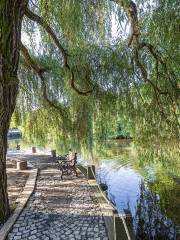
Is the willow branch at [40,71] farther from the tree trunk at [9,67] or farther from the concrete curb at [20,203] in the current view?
the concrete curb at [20,203]

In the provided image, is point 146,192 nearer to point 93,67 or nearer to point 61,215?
point 61,215

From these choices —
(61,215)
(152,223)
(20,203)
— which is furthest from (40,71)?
(152,223)

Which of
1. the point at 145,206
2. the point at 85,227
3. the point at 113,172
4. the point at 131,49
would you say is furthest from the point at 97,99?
the point at 113,172

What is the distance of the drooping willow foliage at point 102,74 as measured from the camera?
661 centimetres

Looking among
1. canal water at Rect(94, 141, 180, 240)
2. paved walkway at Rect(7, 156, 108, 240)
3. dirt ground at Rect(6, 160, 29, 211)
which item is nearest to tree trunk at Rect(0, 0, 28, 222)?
paved walkway at Rect(7, 156, 108, 240)

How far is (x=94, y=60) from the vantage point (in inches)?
327

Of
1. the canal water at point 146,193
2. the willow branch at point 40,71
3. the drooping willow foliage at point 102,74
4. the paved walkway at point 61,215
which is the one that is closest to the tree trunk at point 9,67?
the drooping willow foliage at point 102,74

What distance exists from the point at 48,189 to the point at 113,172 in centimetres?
988

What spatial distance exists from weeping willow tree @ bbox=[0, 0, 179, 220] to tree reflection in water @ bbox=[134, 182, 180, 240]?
8.99ft

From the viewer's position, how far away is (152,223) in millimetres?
10492

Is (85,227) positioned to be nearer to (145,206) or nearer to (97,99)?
(97,99)

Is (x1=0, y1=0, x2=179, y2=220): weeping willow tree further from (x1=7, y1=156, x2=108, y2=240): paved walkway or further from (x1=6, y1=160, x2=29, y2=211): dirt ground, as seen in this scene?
(x1=6, y1=160, x2=29, y2=211): dirt ground

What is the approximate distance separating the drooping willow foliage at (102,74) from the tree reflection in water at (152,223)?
2.78m

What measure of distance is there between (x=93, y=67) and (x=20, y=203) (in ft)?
13.2
